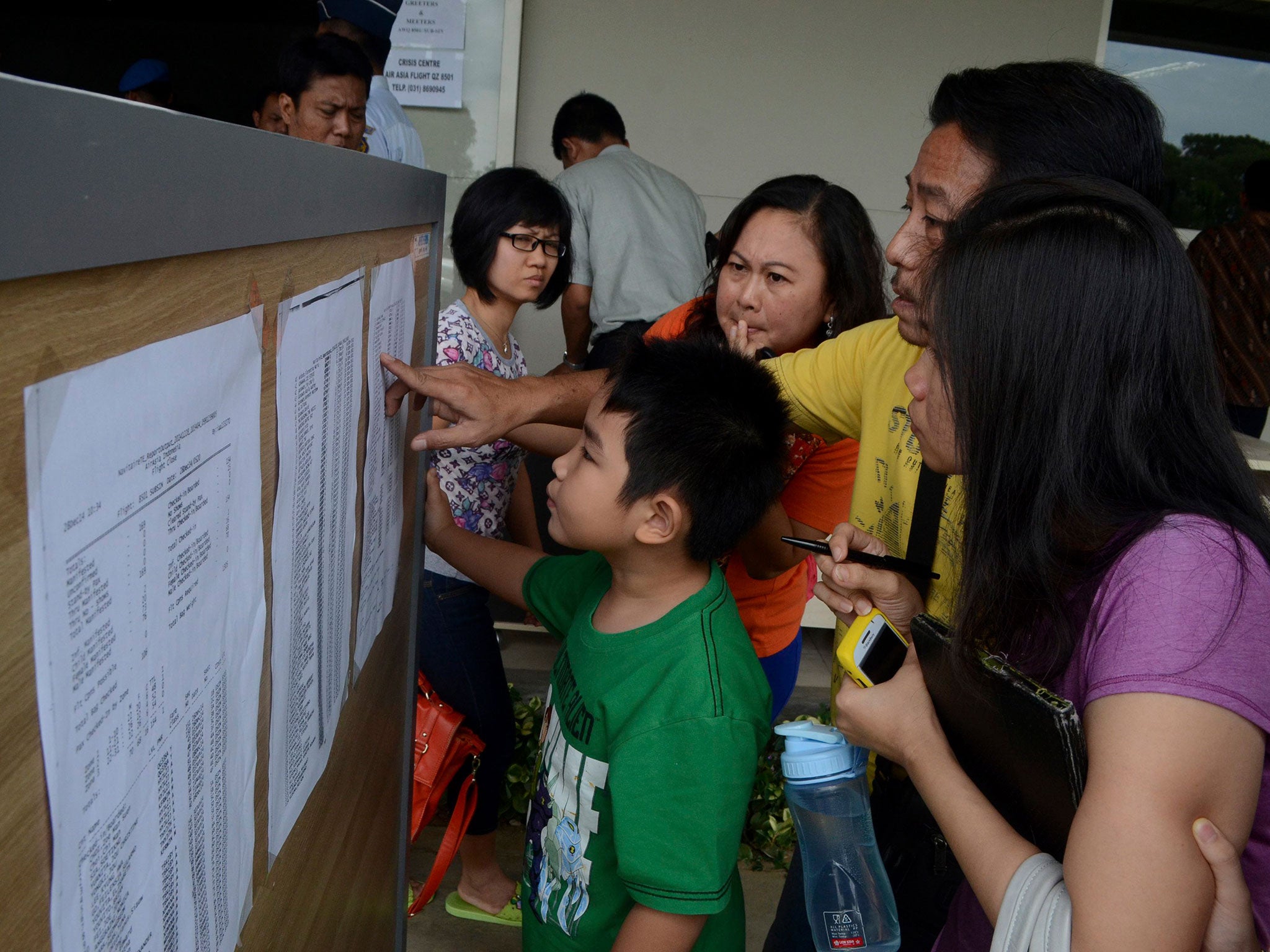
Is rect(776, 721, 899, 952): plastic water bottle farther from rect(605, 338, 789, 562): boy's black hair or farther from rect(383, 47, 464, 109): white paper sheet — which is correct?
rect(383, 47, 464, 109): white paper sheet

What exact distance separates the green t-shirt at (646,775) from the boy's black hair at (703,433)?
0.33 ft

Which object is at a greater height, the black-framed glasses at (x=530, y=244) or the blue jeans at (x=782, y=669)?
the black-framed glasses at (x=530, y=244)

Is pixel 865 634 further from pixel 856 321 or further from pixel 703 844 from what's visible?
pixel 856 321

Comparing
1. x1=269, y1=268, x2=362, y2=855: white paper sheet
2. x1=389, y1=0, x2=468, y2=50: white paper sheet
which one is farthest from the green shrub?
x1=389, y1=0, x2=468, y2=50: white paper sheet

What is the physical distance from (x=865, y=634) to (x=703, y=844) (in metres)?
0.31

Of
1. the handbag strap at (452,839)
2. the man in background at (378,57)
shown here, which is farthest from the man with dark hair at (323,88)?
the handbag strap at (452,839)

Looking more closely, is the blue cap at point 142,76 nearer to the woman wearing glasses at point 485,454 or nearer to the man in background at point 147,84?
the man in background at point 147,84

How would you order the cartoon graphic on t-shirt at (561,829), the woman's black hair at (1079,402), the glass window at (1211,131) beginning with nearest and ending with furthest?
1. the woman's black hair at (1079,402)
2. the cartoon graphic on t-shirt at (561,829)
3. the glass window at (1211,131)

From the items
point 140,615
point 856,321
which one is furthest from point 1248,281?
point 140,615

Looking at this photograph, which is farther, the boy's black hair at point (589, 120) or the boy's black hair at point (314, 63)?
the boy's black hair at point (589, 120)

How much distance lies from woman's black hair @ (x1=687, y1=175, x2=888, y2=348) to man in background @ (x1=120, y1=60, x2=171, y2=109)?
319 cm

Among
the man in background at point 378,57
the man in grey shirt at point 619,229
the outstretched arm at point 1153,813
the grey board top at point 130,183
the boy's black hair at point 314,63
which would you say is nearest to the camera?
the grey board top at point 130,183

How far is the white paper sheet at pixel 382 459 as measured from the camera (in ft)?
3.65

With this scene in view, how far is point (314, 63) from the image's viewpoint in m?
2.86
